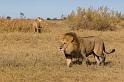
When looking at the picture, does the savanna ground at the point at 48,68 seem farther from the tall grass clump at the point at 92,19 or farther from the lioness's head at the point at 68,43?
the tall grass clump at the point at 92,19

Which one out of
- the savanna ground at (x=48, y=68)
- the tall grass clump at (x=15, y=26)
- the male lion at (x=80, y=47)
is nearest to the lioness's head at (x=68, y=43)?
the male lion at (x=80, y=47)

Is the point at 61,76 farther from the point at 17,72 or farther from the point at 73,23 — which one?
the point at 73,23

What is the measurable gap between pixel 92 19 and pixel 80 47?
899 inches

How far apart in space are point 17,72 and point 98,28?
24901 mm

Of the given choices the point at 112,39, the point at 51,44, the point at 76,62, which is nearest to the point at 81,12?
the point at 112,39

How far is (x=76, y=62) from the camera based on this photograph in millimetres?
15609

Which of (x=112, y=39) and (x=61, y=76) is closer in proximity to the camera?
(x=61, y=76)

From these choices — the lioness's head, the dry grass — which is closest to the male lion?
the lioness's head

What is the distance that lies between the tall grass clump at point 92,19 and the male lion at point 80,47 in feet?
68.0

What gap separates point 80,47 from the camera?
14758 mm

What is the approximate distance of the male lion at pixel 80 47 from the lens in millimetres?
14023

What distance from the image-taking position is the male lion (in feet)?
46.0

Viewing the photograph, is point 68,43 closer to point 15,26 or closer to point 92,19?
point 15,26

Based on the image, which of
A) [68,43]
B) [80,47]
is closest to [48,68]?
[68,43]
